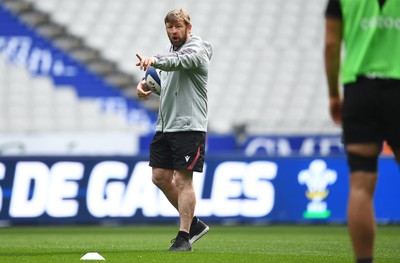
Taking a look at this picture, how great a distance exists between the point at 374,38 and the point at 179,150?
314 cm

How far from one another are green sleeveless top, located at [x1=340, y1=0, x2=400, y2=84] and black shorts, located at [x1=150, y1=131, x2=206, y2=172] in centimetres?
302

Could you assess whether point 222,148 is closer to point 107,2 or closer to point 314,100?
point 314,100

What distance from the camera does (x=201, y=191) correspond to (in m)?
14.5

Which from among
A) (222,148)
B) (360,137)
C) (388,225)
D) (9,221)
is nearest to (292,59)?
(222,148)

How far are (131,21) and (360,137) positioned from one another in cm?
1902

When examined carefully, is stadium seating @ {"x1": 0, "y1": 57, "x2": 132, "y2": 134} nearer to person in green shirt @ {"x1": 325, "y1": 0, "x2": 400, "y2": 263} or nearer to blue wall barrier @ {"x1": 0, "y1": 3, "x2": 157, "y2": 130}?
blue wall barrier @ {"x1": 0, "y1": 3, "x2": 157, "y2": 130}

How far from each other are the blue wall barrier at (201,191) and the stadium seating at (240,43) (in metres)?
6.27

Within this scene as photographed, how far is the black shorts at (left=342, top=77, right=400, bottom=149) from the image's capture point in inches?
189

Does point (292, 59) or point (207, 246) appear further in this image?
point (292, 59)

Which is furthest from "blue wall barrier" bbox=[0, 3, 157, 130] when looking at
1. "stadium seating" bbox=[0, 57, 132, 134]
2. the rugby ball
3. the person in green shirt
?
the person in green shirt

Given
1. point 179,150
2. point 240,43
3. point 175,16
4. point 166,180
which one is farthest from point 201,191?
point 240,43

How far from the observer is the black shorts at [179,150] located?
774 centimetres

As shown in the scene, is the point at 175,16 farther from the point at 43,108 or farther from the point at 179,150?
the point at 43,108

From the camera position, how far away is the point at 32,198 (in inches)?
555
